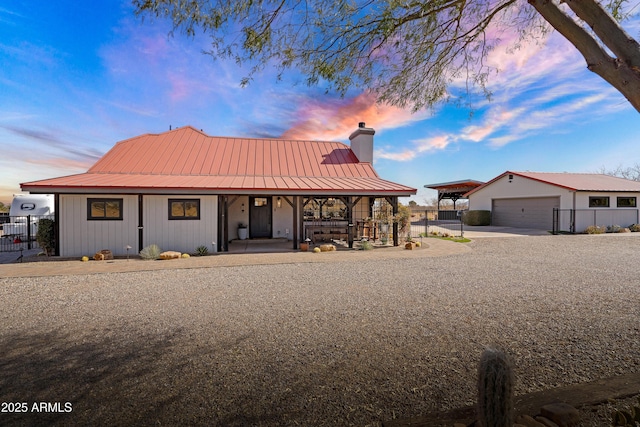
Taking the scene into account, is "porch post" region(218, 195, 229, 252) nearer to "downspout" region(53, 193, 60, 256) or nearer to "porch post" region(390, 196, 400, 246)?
"downspout" region(53, 193, 60, 256)

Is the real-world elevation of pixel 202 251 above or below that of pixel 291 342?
above

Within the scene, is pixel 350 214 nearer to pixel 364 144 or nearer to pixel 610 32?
pixel 364 144

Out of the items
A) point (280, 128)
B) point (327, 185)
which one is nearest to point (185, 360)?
point (327, 185)

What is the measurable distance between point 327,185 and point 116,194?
815cm

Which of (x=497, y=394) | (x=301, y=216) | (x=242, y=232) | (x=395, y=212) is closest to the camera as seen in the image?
(x=497, y=394)

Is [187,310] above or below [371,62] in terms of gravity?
below

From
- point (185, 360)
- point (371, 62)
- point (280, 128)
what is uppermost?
point (280, 128)

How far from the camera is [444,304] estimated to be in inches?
223

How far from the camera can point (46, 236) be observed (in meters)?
11.0

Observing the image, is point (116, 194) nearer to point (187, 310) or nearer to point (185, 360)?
point (187, 310)

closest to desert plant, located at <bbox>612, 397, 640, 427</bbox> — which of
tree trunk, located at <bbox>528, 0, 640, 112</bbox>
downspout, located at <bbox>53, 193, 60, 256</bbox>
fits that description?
tree trunk, located at <bbox>528, 0, 640, 112</bbox>

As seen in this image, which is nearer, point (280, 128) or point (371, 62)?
point (371, 62)

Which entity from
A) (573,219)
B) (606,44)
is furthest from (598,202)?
(606,44)

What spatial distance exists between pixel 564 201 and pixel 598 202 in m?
2.91
